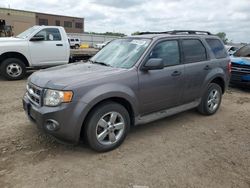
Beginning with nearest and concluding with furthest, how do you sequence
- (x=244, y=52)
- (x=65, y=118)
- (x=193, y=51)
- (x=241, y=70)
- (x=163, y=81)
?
1. (x=65, y=118)
2. (x=163, y=81)
3. (x=193, y=51)
4. (x=241, y=70)
5. (x=244, y=52)

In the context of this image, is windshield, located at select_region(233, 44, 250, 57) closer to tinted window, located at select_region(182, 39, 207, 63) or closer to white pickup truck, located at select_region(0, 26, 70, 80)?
tinted window, located at select_region(182, 39, 207, 63)

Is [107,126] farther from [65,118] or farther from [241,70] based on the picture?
[241,70]

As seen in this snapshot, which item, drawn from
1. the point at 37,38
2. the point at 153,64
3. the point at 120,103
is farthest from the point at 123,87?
the point at 37,38

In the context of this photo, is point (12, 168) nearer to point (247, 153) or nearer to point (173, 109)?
point (173, 109)

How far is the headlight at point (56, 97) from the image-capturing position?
3385 mm

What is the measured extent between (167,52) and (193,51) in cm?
78

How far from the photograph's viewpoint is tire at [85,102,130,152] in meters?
3.62

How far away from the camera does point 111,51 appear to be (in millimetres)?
4805

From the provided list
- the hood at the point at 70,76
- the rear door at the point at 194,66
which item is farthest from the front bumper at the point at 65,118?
the rear door at the point at 194,66

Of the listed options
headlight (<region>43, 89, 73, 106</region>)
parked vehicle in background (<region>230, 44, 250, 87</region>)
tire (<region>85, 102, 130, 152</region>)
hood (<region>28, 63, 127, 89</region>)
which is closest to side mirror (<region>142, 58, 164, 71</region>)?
hood (<region>28, 63, 127, 89</region>)

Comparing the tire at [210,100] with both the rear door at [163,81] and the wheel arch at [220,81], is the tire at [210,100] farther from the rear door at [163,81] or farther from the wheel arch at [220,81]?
the rear door at [163,81]

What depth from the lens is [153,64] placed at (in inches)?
159

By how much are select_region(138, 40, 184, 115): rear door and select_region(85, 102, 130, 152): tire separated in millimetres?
452

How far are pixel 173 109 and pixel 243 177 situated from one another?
71.9 inches
